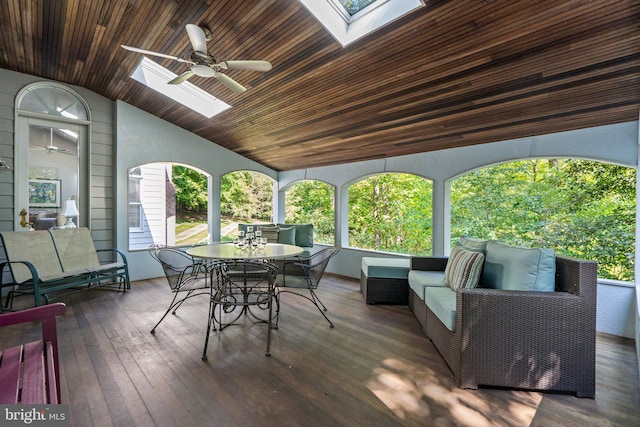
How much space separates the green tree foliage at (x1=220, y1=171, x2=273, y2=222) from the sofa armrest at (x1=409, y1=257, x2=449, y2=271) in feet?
24.3

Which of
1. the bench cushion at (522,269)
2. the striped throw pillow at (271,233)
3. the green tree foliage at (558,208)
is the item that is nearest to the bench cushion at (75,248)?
the striped throw pillow at (271,233)

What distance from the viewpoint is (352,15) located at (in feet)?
8.89

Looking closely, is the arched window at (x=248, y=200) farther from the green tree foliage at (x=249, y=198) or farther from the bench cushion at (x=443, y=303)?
the bench cushion at (x=443, y=303)

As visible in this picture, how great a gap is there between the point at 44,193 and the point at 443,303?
20.6 ft

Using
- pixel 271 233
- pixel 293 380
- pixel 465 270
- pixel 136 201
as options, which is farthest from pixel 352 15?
pixel 136 201

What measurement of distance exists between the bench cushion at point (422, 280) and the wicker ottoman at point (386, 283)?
229 mm

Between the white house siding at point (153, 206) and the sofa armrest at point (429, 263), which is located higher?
the white house siding at point (153, 206)

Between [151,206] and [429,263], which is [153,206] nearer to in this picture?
[151,206]

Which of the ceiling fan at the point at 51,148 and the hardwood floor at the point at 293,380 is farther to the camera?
the ceiling fan at the point at 51,148

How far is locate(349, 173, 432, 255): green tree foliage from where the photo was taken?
6.24 meters

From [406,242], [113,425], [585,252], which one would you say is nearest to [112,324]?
[113,425]

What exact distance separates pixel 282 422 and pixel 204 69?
2.93 meters

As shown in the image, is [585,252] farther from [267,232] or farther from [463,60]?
[267,232]

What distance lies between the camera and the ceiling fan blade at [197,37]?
2473 millimetres
